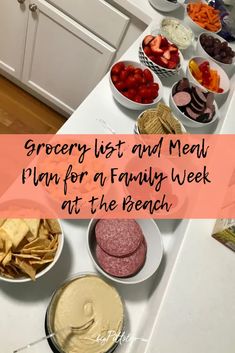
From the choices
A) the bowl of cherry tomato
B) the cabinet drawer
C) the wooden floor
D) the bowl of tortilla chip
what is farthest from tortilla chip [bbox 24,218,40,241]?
the wooden floor

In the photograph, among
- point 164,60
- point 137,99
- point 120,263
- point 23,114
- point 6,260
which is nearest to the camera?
point 6,260

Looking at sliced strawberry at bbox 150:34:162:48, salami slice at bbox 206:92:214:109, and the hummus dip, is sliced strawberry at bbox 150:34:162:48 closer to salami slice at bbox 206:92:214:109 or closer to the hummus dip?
salami slice at bbox 206:92:214:109

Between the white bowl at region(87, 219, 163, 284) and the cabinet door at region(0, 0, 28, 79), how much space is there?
1047mm

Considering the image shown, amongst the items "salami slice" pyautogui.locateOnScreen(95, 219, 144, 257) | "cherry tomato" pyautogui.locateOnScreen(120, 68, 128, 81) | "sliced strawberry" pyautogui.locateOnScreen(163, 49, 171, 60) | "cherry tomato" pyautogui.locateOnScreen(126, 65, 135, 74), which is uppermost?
"sliced strawberry" pyautogui.locateOnScreen(163, 49, 171, 60)

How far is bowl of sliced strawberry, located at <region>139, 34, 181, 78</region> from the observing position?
1.19 metres

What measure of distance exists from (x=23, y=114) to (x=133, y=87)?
0.91 m

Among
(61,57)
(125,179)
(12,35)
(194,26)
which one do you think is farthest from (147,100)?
(12,35)

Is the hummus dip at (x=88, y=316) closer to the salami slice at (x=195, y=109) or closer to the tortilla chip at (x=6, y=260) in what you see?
the tortilla chip at (x=6, y=260)

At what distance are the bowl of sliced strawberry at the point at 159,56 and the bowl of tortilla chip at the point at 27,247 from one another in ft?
1.94

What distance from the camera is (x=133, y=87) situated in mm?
1120

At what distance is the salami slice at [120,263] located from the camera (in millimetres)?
826

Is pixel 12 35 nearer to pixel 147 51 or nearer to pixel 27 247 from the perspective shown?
pixel 147 51

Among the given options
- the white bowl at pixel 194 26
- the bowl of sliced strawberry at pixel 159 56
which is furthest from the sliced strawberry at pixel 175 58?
the white bowl at pixel 194 26

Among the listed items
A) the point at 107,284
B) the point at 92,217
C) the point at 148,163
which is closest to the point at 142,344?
the point at 107,284
